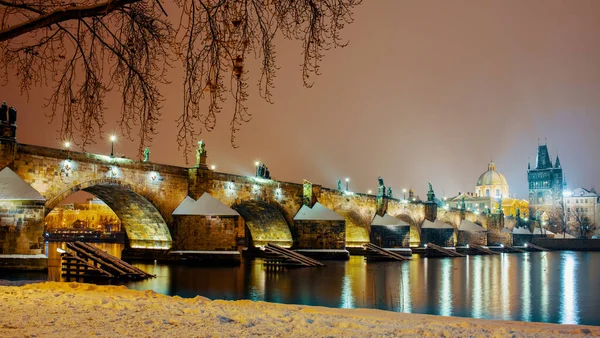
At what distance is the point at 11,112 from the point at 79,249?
6183mm

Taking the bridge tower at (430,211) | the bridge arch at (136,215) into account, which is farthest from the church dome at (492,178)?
the bridge arch at (136,215)

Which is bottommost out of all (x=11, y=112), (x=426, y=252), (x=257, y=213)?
(x=426, y=252)

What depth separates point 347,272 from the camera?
1131 inches

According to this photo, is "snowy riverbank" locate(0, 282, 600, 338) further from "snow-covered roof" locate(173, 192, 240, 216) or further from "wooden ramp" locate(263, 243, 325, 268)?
"wooden ramp" locate(263, 243, 325, 268)

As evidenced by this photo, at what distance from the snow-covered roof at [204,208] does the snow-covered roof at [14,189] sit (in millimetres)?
9411

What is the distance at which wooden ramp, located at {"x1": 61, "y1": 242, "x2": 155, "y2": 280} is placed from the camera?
21406 millimetres

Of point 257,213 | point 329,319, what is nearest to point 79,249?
point 329,319

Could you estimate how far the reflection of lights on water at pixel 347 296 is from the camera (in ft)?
55.6

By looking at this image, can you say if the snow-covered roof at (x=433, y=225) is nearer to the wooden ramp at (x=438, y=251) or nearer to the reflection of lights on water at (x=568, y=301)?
the wooden ramp at (x=438, y=251)

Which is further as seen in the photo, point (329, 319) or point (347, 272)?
point (347, 272)

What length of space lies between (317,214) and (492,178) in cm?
14099

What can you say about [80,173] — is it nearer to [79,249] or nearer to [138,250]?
[79,249]

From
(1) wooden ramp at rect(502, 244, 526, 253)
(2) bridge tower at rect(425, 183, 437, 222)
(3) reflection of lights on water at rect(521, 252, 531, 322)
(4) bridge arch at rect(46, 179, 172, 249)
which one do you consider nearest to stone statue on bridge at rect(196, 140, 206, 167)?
(4) bridge arch at rect(46, 179, 172, 249)

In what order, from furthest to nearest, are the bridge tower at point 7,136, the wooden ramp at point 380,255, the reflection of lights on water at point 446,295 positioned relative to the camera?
the wooden ramp at point 380,255 → the bridge tower at point 7,136 → the reflection of lights on water at point 446,295
